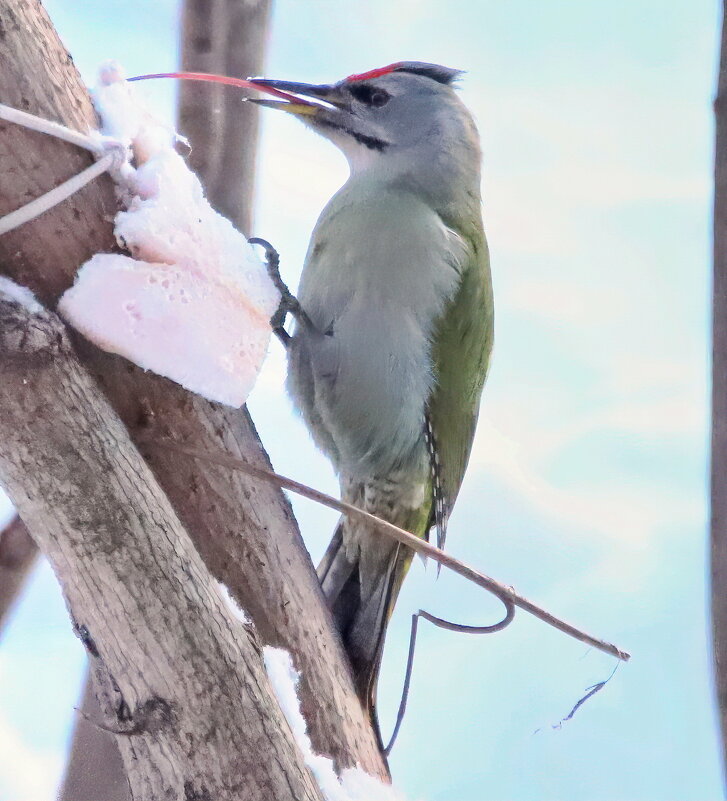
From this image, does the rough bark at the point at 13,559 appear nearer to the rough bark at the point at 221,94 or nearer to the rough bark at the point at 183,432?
the rough bark at the point at 221,94

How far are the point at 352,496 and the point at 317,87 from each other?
35.2 inches

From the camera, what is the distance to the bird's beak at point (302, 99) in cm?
179

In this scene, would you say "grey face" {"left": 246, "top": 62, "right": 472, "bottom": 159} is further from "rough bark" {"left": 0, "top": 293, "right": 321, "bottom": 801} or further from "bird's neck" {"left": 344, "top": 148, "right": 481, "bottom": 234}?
"rough bark" {"left": 0, "top": 293, "right": 321, "bottom": 801}

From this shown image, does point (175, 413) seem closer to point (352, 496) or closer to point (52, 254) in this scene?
point (52, 254)

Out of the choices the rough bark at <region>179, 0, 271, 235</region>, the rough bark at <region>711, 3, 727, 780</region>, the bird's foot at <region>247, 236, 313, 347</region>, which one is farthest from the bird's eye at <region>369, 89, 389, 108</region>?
the rough bark at <region>711, 3, 727, 780</region>

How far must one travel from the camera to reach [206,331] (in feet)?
3.39

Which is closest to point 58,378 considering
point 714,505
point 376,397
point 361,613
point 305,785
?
point 305,785

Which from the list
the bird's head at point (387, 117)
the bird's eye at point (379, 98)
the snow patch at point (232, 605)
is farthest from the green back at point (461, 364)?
the snow patch at point (232, 605)

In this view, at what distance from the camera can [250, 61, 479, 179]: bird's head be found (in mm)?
1901

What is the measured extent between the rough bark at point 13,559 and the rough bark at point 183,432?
3.20 ft

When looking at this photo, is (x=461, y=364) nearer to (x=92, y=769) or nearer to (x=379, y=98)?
(x=379, y=98)

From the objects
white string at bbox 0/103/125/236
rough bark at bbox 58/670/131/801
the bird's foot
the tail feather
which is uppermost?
white string at bbox 0/103/125/236

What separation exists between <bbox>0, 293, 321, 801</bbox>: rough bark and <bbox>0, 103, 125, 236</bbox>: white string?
94 millimetres

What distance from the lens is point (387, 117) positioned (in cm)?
194
